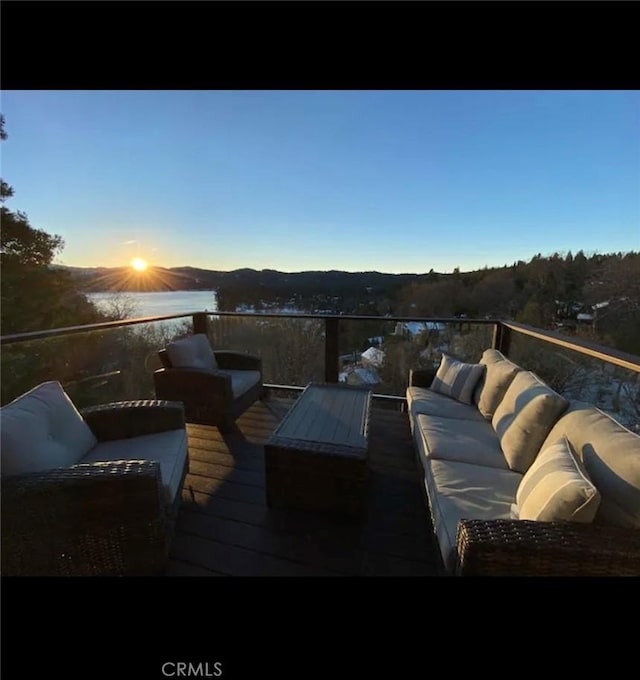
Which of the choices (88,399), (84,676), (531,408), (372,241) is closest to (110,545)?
(84,676)

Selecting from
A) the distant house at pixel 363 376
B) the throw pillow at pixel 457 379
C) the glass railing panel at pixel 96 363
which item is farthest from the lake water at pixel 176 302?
the throw pillow at pixel 457 379

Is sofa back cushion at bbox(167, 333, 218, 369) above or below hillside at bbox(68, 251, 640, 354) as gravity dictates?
below

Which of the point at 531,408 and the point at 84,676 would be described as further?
the point at 531,408

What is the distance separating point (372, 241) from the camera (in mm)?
6133

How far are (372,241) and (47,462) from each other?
574 centimetres

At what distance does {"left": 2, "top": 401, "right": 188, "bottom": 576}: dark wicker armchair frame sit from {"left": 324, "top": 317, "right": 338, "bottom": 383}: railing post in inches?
109

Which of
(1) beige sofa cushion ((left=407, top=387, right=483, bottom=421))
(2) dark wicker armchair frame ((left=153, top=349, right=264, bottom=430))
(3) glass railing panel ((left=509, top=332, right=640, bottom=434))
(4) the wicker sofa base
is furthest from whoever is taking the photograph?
(3) glass railing panel ((left=509, top=332, right=640, bottom=434))

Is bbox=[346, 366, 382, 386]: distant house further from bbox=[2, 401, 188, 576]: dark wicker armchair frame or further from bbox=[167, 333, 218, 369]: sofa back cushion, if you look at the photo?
bbox=[2, 401, 188, 576]: dark wicker armchair frame

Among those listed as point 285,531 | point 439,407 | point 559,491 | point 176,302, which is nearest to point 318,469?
point 285,531

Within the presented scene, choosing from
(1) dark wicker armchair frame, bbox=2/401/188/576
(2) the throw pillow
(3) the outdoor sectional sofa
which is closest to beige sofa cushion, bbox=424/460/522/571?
(3) the outdoor sectional sofa

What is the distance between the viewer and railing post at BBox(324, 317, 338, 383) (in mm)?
4027

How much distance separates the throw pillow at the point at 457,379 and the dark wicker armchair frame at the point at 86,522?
2555 millimetres

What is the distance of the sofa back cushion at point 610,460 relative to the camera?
1.13 m

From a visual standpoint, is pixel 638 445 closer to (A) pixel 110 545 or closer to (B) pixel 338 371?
(A) pixel 110 545
